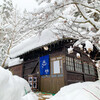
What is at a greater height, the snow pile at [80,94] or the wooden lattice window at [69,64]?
the wooden lattice window at [69,64]

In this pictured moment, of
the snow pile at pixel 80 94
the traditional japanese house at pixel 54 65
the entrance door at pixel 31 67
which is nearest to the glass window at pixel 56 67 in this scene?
the traditional japanese house at pixel 54 65

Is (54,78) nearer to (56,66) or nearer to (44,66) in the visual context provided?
(56,66)

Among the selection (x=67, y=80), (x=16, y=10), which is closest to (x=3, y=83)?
(x=67, y=80)

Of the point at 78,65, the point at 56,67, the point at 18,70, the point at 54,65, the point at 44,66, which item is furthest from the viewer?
the point at 18,70

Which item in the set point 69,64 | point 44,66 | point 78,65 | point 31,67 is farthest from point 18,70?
point 78,65

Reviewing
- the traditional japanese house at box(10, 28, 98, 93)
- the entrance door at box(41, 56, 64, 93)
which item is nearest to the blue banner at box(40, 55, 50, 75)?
the traditional japanese house at box(10, 28, 98, 93)

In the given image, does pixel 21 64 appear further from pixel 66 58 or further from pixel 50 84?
pixel 66 58

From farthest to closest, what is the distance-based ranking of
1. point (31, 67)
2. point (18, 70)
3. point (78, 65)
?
point (18, 70)
point (31, 67)
point (78, 65)

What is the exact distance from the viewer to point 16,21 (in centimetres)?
875

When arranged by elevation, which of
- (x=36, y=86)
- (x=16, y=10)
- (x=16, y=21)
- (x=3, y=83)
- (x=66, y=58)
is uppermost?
(x=16, y=10)

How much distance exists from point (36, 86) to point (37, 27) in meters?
5.33

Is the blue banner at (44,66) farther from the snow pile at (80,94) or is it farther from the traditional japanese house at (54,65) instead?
the snow pile at (80,94)

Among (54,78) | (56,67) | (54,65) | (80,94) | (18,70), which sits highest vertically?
(54,65)

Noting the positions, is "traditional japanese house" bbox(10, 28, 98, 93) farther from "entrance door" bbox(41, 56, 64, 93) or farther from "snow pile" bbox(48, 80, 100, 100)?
"snow pile" bbox(48, 80, 100, 100)
